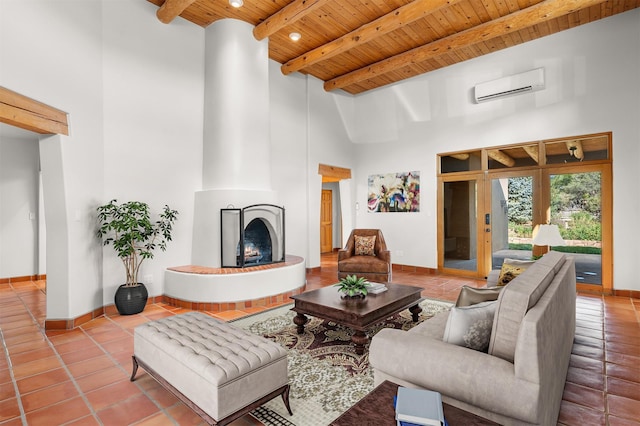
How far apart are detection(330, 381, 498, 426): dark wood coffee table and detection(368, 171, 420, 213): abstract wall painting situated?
5.58 meters

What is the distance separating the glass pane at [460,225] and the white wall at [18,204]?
23.8ft

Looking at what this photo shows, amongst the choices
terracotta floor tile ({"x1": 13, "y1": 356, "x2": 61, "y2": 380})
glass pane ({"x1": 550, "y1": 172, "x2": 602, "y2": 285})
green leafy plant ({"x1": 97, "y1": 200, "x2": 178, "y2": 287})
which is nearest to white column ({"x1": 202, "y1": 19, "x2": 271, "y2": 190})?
green leafy plant ({"x1": 97, "y1": 200, "x2": 178, "y2": 287})

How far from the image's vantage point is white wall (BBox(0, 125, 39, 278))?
17.9 ft

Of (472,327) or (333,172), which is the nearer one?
(472,327)

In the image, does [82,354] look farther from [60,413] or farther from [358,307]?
[358,307]

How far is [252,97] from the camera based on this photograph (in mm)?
4785

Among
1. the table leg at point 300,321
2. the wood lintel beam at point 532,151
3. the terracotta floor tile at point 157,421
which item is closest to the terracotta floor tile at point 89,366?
the terracotta floor tile at point 157,421

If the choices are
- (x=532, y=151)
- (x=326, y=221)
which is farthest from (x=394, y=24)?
(x=326, y=221)

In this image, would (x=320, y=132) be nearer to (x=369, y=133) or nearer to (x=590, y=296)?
(x=369, y=133)

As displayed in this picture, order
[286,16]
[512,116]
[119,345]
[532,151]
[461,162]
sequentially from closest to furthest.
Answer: [119,345], [286,16], [532,151], [512,116], [461,162]

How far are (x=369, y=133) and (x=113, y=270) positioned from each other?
543 centimetres

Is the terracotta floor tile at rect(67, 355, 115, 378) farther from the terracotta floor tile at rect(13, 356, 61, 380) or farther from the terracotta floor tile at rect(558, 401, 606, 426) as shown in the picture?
the terracotta floor tile at rect(558, 401, 606, 426)

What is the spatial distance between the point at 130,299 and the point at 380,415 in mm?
3606

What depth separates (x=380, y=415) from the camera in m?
1.18
